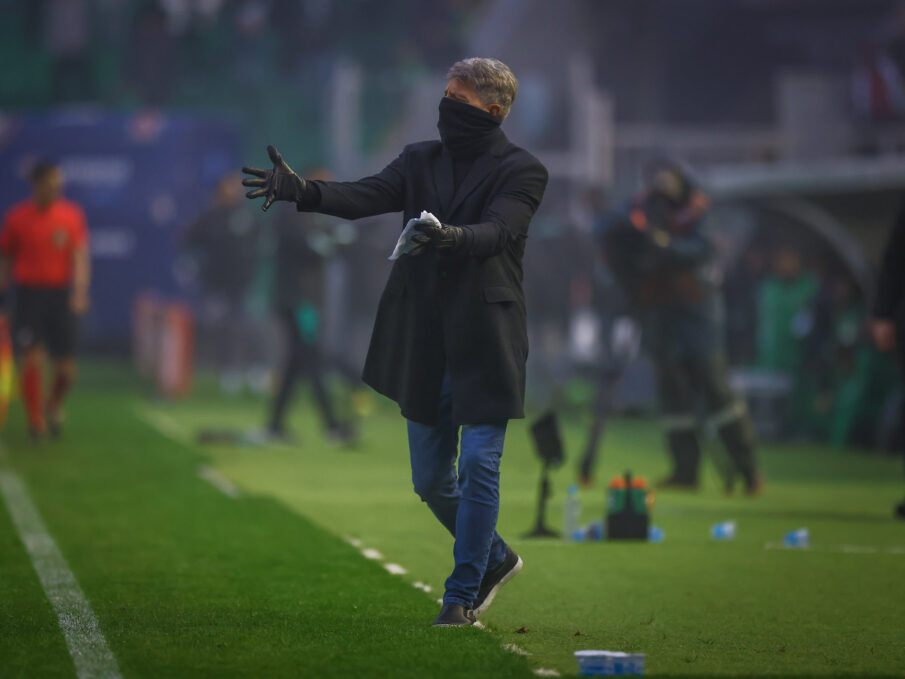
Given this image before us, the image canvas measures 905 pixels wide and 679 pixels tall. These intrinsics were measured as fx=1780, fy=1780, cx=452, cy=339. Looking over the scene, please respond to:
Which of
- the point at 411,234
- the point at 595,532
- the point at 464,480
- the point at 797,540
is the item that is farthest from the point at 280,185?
the point at 797,540

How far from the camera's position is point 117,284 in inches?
1073

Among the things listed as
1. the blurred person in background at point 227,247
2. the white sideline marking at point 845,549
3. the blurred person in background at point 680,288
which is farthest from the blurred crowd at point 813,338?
the white sideline marking at point 845,549

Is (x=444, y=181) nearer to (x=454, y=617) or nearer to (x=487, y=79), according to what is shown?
(x=487, y=79)

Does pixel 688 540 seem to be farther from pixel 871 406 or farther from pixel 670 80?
pixel 670 80

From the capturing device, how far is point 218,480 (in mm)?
12367

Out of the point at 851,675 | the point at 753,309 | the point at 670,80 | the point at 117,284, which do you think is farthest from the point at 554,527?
the point at 117,284

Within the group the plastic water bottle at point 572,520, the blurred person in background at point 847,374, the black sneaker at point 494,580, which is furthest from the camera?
the blurred person in background at point 847,374

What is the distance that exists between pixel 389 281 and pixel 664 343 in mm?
5960

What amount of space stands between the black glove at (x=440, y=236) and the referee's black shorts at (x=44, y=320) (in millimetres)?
9524

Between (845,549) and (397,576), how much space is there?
2614 mm

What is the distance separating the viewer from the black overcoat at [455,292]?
6324 mm

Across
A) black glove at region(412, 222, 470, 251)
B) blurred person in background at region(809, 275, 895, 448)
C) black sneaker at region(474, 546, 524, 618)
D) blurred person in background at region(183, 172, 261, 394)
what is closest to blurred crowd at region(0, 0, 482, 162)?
blurred person in background at region(183, 172, 261, 394)

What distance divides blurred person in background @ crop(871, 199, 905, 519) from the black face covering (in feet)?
12.7

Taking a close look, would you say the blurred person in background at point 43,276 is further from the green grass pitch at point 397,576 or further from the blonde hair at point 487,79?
the blonde hair at point 487,79
